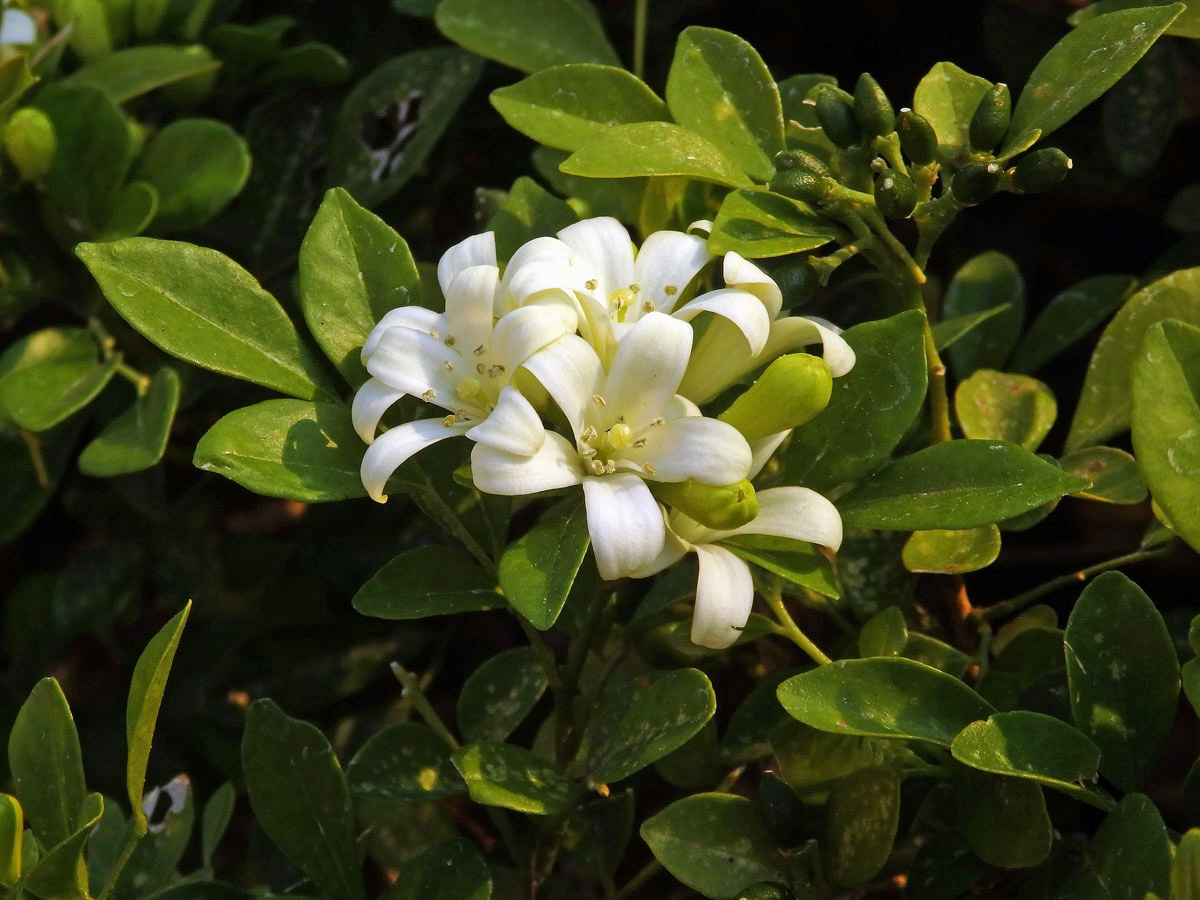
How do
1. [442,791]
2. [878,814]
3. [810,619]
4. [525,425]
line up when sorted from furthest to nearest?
[810,619]
[442,791]
[878,814]
[525,425]

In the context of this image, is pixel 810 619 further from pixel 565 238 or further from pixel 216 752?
pixel 216 752

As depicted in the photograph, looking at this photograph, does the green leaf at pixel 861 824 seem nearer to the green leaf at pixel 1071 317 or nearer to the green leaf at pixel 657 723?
the green leaf at pixel 657 723

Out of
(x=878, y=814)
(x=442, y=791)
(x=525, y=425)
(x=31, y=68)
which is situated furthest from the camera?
(x=31, y=68)

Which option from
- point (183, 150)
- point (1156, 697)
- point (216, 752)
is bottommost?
point (216, 752)

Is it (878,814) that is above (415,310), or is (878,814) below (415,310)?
below

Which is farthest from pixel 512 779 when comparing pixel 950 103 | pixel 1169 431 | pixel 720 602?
pixel 950 103

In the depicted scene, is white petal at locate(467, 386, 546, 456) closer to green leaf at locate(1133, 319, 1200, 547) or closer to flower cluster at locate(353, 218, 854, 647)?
flower cluster at locate(353, 218, 854, 647)

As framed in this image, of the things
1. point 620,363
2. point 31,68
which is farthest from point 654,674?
point 31,68
